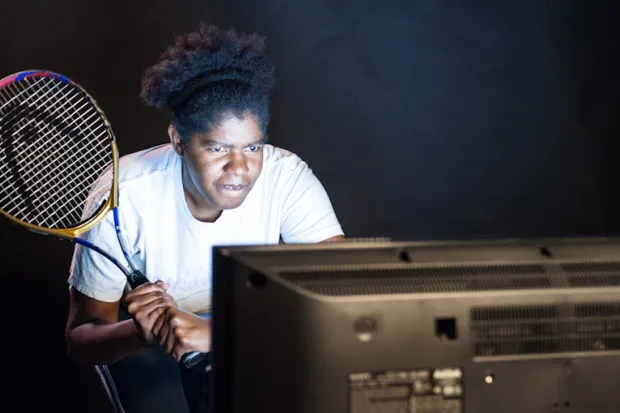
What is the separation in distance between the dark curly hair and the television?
130 cm

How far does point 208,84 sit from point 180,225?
34cm

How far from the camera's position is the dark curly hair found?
6.47 feet

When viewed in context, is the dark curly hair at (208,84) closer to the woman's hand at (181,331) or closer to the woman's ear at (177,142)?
the woman's ear at (177,142)

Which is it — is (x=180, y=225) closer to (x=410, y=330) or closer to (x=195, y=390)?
(x=195, y=390)

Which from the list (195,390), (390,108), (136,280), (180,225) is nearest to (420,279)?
(136,280)

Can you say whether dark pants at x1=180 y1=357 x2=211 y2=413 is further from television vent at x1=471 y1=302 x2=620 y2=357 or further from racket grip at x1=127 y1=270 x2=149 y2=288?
television vent at x1=471 y1=302 x2=620 y2=357

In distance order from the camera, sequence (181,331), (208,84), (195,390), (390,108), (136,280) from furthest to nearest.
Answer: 1. (390,108)
2. (208,84)
3. (195,390)
4. (136,280)
5. (181,331)

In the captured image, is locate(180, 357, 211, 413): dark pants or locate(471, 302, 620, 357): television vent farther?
locate(180, 357, 211, 413): dark pants

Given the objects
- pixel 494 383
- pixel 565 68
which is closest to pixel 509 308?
pixel 494 383

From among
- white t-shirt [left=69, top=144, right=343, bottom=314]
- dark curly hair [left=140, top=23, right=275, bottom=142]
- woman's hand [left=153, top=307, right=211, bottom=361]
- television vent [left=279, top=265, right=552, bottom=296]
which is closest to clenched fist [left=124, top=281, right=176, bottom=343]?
woman's hand [left=153, top=307, right=211, bottom=361]

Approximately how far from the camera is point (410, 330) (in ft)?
2.21

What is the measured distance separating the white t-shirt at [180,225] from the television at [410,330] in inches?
47.5

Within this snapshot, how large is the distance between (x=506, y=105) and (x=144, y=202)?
1564 mm

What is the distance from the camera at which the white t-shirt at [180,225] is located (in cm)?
187
